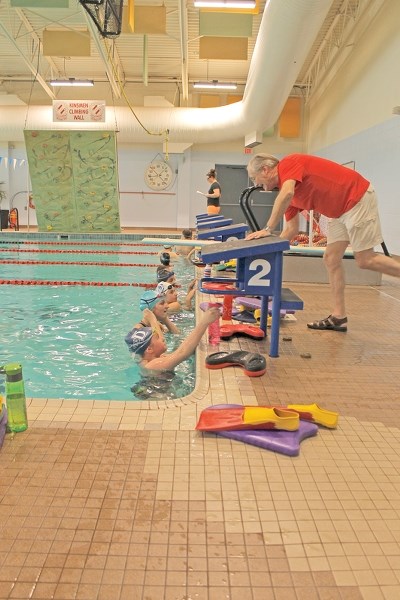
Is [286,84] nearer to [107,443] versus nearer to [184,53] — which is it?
[184,53]

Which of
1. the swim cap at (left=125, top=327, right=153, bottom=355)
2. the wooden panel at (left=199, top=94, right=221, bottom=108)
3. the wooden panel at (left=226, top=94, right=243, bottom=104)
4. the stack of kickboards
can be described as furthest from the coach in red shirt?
the wooden panel at (left=199, top=94, right=221, bottom=108)

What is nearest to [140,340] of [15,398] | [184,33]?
[15,398]

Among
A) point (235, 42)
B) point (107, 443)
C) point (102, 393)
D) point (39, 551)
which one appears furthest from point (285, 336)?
point (235, 42)

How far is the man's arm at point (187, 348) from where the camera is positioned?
124 inches

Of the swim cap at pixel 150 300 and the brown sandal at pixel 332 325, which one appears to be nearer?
the brown sandal at pixel 332 325

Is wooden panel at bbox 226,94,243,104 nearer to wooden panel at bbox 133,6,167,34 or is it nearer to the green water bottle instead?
wooden panel at bbox 133,6,167,34

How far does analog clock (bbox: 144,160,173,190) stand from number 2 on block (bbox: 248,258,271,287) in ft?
57.0

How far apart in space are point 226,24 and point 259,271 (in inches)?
394

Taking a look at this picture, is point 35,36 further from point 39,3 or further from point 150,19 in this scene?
point 150,19

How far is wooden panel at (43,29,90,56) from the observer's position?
12.9 metres

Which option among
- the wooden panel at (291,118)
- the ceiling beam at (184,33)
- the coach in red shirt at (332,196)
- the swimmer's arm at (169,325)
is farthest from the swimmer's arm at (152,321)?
the wooden panel at (291,118)

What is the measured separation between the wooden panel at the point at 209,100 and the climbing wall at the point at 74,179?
6.59m

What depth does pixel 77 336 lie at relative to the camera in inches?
193

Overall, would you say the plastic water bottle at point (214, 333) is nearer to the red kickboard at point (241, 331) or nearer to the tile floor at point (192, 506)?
the red kickboard at point (241, 331)
